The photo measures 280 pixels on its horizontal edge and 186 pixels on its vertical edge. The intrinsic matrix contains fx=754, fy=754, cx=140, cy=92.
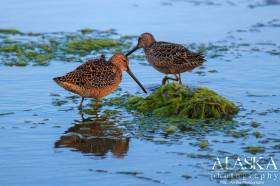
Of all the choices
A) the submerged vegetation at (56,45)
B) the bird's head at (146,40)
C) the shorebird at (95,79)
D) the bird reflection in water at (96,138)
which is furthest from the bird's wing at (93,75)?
the submerged vegetation at (56,45)

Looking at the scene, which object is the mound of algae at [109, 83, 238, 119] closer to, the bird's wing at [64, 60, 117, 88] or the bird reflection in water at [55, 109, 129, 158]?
the bird's wing at [64, 60, 117, 88]

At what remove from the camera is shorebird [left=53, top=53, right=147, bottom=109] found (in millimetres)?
7957

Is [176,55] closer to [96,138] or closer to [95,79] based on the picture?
[95,79]

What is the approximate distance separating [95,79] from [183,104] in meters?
1.07

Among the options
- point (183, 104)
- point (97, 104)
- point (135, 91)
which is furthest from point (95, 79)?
point (183, 104)

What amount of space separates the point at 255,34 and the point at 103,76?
3.58 metres

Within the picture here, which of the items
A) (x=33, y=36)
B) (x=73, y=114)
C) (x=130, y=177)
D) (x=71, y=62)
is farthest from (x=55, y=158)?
(x=33, y=36)

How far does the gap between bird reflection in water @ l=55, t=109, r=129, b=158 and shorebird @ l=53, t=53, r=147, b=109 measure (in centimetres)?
53

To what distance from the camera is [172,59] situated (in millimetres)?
9000

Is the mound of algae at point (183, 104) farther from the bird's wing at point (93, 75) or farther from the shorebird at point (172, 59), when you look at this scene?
the shorebird at point (172, 59)

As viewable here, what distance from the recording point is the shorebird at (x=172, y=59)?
352 inches

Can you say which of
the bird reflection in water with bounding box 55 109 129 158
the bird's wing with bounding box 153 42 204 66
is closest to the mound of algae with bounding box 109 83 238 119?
the bird reflection in water with bounding box 55 109 129 158

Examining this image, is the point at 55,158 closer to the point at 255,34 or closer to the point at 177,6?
the point at 255,34

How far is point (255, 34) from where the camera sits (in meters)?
11.1
